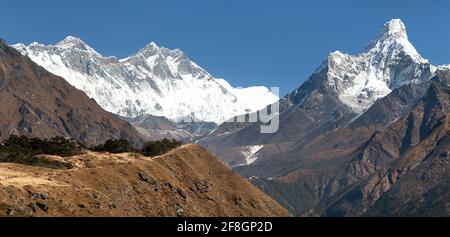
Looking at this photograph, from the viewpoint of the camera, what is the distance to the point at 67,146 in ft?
590

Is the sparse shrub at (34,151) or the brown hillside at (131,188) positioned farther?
the sparse shrub at (34,151)

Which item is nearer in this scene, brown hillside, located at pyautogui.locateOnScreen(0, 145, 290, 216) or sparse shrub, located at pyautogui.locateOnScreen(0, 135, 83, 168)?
brown hillside, located at pyautogui.locateOnScreen(0, 145, 290, 216)

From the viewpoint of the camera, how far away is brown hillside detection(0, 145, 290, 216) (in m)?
92.6

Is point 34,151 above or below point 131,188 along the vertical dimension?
above

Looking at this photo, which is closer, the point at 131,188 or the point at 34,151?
the point at 131,188

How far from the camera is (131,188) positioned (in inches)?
5241

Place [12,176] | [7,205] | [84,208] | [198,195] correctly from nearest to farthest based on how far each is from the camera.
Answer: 1. [7,205]
2. [84,208]
3. [12,176]
4. [198,195]

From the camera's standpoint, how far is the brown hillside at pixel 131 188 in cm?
9256
